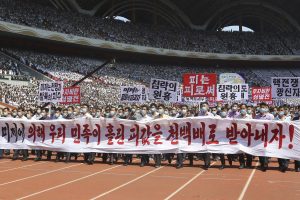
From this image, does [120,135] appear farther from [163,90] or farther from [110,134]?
[163,90]

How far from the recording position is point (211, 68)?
51906 millimetres

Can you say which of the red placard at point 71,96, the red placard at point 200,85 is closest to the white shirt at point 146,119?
the red placard at point 200,85

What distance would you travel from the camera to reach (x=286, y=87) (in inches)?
Answer: 633

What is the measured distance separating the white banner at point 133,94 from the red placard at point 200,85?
3479 mm

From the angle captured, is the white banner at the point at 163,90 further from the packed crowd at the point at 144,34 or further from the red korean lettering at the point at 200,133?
the packed crowd at the point at 144,34

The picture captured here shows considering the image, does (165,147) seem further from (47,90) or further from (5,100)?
(5,100)

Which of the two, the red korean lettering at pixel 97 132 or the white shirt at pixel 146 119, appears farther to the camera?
the red korean lettering at pixel 97 132

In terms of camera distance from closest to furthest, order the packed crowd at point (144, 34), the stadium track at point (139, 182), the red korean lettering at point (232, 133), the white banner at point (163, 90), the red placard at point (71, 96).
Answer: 1. the stadium track at point (139, 182)
2. the red korean lettering at point (232, 133)
3. the white banner at point (163, 90)
4. the red placard at point (71, 96)
5. the packed crowd at point (144, 34)

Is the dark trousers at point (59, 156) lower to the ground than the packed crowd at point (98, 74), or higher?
lower

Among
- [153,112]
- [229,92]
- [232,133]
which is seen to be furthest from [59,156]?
[229,92]

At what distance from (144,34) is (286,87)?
115 feet

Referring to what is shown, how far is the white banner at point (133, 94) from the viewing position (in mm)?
18297

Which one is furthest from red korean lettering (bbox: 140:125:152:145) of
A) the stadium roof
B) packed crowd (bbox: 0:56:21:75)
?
the stadium roof

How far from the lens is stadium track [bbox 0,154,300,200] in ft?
24.5
